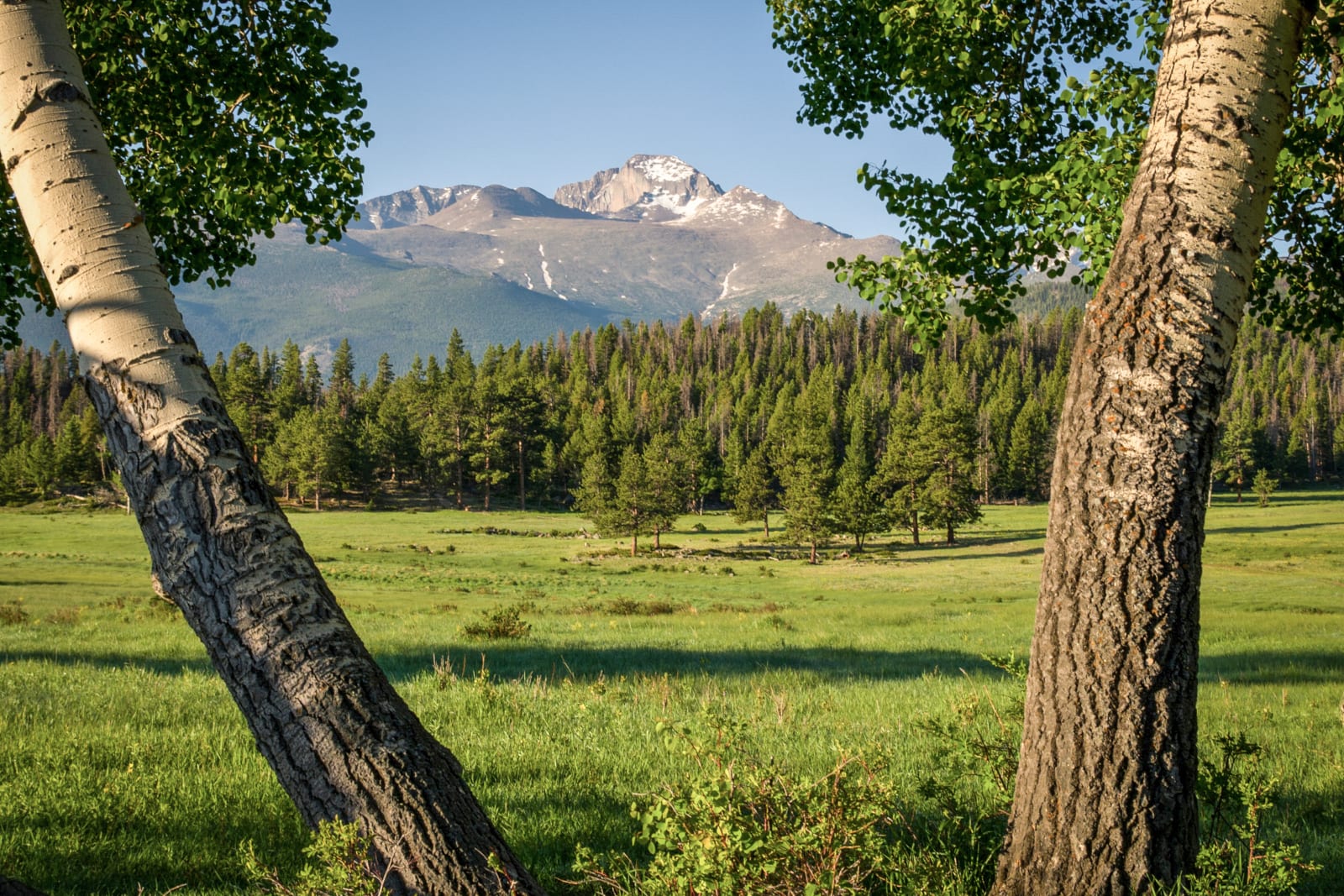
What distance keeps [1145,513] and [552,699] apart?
687cm

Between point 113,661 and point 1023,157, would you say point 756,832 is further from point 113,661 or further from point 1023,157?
point 113,661

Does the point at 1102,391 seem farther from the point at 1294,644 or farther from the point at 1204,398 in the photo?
the point at 1294,644

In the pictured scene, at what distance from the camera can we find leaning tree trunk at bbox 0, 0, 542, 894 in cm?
268

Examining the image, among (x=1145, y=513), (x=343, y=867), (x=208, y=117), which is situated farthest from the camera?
(x=208, y=117)

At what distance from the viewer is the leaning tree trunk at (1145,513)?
10.6 ft

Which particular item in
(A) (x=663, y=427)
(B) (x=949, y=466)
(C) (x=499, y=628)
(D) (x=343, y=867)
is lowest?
(C) (x=499, y=628)

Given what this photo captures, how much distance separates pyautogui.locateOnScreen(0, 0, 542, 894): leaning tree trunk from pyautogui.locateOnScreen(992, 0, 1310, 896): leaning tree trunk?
2051mm

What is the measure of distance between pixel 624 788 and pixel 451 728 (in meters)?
2.38

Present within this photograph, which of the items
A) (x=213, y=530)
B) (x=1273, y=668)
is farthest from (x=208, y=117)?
(x=1273, y=668)

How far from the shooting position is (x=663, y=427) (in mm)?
126062

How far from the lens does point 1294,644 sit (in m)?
16.7

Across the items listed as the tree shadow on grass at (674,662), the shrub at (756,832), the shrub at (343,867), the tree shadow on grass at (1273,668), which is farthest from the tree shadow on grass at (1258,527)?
the shrub at (343,867)

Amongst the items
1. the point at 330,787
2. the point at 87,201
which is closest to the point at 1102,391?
the point at 330,787

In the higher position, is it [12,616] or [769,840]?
[769,840]
